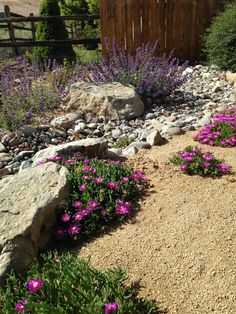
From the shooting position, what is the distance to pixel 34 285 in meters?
2.44

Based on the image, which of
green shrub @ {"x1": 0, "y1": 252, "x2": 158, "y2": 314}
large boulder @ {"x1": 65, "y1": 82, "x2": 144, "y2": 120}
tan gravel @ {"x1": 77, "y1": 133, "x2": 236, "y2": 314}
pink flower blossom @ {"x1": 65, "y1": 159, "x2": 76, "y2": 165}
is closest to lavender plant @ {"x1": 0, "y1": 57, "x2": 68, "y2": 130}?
large boulder @ {"x1": 65, "y1": 82, "x2": 144, "y2": 120}

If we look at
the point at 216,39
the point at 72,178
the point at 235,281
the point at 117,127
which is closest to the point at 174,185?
the point at 72,178

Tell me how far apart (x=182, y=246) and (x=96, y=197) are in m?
0.89

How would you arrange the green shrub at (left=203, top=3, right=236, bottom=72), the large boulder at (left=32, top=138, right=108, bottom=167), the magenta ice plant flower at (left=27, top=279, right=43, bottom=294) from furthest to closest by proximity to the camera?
1. the green shrub at (left=203, top=3, right=236, bottom=72)
2. the large boulder at (left=32, top=138, right=108, bottom=167)
3. the magenta ice plant flower at (left=27, top=279, right=43, bottom=294)

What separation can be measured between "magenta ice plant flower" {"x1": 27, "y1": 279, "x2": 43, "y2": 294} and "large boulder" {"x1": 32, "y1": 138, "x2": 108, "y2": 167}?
1.91m

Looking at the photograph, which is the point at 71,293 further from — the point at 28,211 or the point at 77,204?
the point at 77,204

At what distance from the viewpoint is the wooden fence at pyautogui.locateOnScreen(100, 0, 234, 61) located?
8.54m

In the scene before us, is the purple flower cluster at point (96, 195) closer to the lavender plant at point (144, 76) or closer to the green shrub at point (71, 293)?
the green shrub at point (71, 293)

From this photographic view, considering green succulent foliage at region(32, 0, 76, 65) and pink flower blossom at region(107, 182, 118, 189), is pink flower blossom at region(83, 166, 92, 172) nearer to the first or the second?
pink flower blossom at region(107, 182, 118, 189)

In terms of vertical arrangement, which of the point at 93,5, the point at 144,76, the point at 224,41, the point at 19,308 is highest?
the point at 93,5

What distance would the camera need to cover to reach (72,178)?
140 inches

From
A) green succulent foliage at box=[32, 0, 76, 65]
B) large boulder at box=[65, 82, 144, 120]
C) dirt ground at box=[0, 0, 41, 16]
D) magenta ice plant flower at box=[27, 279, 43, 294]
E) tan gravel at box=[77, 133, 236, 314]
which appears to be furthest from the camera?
dirt ground at box=[0, 0, 41, 16]

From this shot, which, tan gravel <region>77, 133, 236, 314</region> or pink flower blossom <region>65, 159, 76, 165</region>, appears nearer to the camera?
tan gravel <region>77, 133, 236, 314</region>

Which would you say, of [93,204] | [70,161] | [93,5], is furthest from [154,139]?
[93,5]
